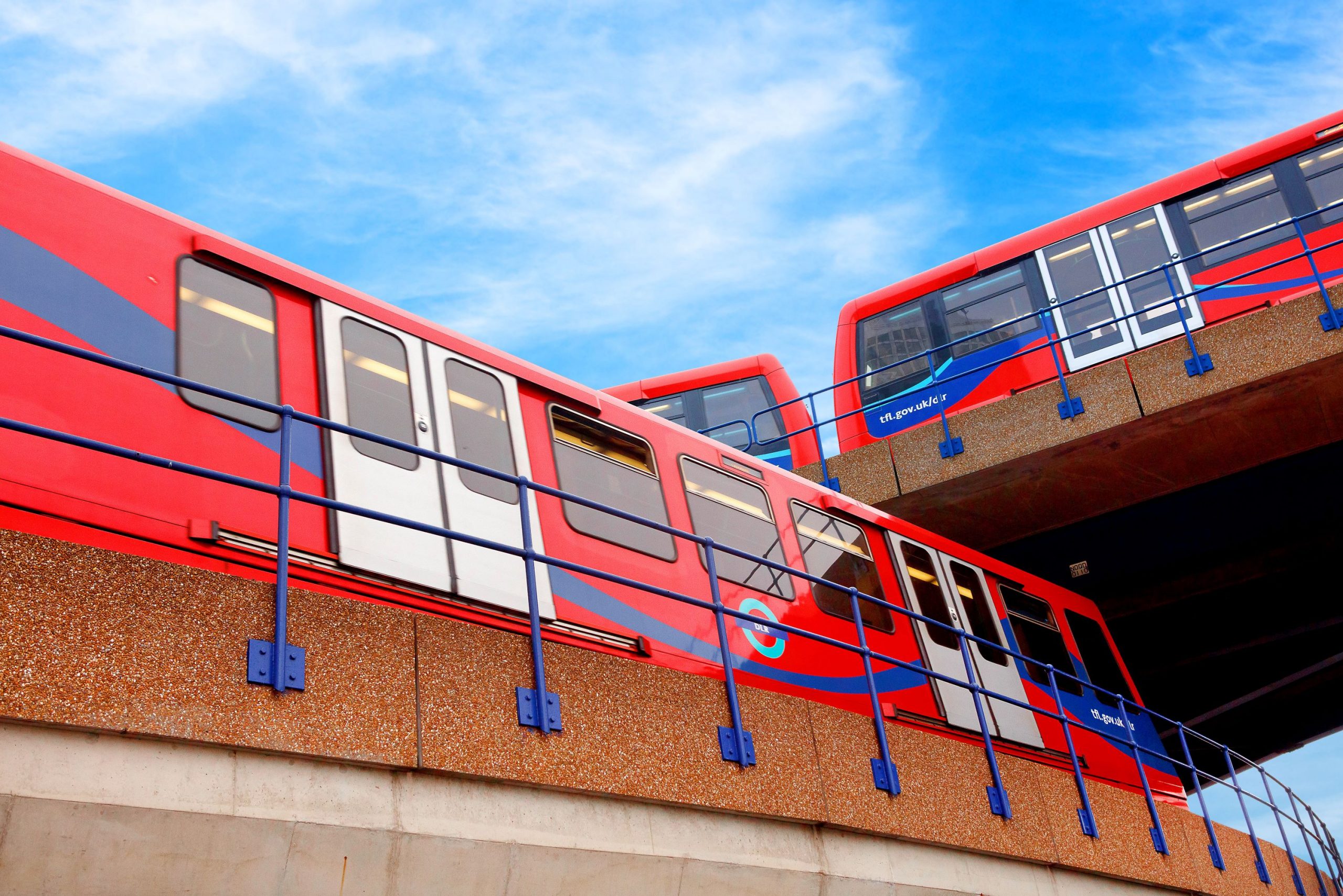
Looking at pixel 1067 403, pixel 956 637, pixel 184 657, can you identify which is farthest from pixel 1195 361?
pixel 184 657

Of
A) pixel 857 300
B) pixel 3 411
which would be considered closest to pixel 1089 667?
pixel 857 300

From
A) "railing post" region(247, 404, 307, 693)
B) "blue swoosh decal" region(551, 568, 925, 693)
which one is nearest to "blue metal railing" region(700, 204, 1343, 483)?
"blue swoosh decal" region(551, 568, 925, 693)

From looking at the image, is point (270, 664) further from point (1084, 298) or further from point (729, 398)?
point (729, 398)

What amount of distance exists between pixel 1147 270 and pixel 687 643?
8330 millimetres

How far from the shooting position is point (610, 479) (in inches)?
297

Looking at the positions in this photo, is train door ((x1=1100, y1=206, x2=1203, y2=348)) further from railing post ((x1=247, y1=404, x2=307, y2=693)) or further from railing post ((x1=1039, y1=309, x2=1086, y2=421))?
railing post ((x1=247, y1=404, x2=307, y2=693))

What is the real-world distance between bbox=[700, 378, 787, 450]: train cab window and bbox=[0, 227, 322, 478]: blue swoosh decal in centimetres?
1056

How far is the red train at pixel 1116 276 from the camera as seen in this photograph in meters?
12.6

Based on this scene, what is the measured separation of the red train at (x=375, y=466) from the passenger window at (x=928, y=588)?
1.23 ft

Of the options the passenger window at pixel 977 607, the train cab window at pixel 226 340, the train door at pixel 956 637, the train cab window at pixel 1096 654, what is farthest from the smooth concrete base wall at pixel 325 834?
the train cab window at pixel 1096 654

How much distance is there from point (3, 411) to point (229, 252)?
160 centimetres

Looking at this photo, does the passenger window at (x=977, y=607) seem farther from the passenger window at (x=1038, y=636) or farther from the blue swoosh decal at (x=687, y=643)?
the blue swoosh decal at (x=687, y=643)

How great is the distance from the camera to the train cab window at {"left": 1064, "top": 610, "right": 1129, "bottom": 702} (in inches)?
454

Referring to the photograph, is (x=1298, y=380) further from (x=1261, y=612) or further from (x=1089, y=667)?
(x=1261, y=612)
